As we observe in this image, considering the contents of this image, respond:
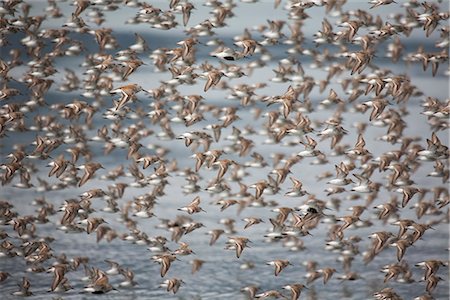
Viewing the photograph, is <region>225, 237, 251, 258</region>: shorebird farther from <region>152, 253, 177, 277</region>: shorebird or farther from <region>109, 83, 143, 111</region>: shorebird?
<region>109, 83, 143, 111</region>: shorebird

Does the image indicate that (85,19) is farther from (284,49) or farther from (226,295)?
(226,295)

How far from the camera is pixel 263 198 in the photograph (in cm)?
1066

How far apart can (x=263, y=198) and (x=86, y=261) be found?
274 cm

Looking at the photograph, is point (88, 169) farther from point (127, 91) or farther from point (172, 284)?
point (172, 284)

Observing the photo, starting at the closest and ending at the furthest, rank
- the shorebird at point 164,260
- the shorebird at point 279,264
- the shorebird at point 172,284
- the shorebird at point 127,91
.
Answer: the shorebird at point 127,91 < the shorebird at point 164,260 < the shorebird at point 279,264 < the shorebird at point 172,284

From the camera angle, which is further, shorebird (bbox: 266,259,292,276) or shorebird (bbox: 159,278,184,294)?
shorebird (bbox: 159,278,184,294)

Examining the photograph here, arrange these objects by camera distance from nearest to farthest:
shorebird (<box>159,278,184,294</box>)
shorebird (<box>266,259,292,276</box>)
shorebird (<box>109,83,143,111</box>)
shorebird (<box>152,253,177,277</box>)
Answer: shorebird (<box>109,83,143,111</box>) < shorebird (<box>152,253,177,277</box>) < shorebird (<box>266,259,292,276</box>) < shorebird (<box>159,278,184,294</box>)

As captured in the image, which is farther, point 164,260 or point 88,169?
point 88,169

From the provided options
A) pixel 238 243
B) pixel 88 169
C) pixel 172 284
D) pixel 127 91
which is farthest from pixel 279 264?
pixel 127 91

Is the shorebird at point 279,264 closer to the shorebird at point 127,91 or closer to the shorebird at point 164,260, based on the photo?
the shorebird at point 164,260

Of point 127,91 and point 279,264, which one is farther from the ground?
point 127,91

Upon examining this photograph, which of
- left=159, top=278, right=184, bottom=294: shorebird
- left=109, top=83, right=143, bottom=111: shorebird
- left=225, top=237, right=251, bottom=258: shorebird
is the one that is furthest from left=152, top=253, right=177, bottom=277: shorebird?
left=109, top=83, right=143, bottom=111: shorebird

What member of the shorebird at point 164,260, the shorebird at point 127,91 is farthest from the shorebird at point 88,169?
the shorebird at point 164,260

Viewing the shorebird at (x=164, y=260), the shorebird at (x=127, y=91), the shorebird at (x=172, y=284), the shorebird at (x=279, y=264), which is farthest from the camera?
the shorebird at (x=172, y=284)
